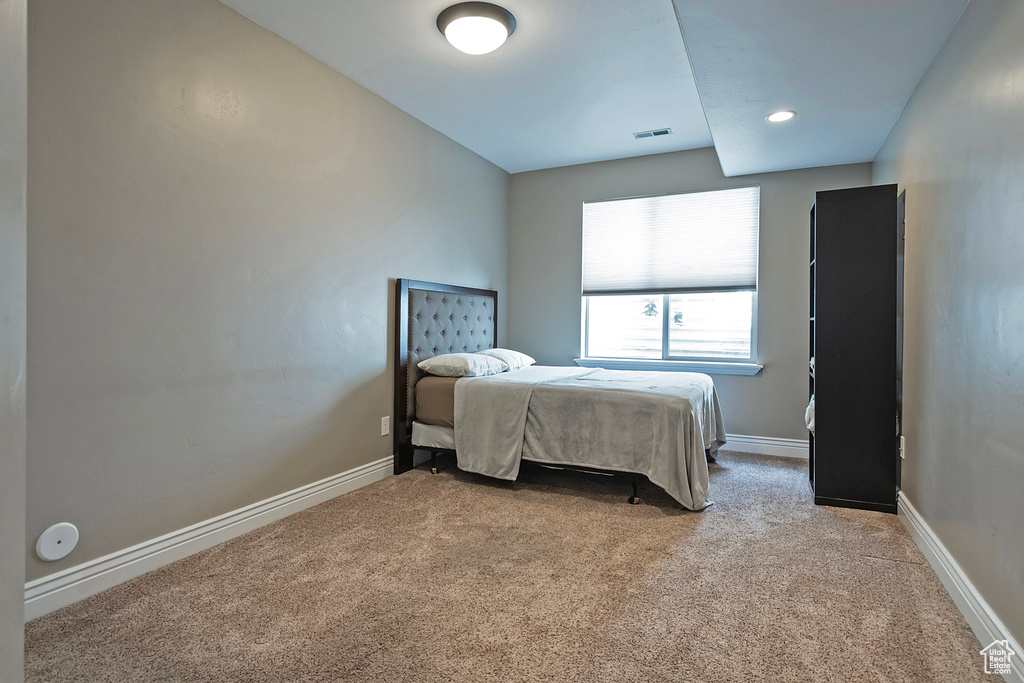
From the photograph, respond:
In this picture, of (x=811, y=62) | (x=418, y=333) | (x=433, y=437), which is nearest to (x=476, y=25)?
(x=811, y=62)

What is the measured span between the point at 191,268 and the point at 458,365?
1746mm

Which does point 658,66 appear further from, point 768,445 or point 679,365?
point 768,445

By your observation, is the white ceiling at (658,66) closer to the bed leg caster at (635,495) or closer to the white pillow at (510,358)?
the white pillow at (510,358)

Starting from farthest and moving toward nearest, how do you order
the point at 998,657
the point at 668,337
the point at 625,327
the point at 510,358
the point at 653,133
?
the point at 625,327
the point at 668,337
the point at 510,358
the point at 653,133
the point at 998,657

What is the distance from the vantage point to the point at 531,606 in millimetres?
1907

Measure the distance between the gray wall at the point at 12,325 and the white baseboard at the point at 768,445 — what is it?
4370mm

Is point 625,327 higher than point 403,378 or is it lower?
higher

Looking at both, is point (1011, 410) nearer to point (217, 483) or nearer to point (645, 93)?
point (645, 93)

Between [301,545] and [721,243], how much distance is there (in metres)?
3.82

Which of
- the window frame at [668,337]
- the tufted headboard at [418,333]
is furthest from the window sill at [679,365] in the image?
the tufted headboard at [418,333]

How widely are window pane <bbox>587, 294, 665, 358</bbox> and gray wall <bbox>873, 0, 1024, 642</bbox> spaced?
2162mm

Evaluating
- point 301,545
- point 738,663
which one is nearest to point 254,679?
point 301,545

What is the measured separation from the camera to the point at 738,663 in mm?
1579

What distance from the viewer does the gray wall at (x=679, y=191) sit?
4230mm
